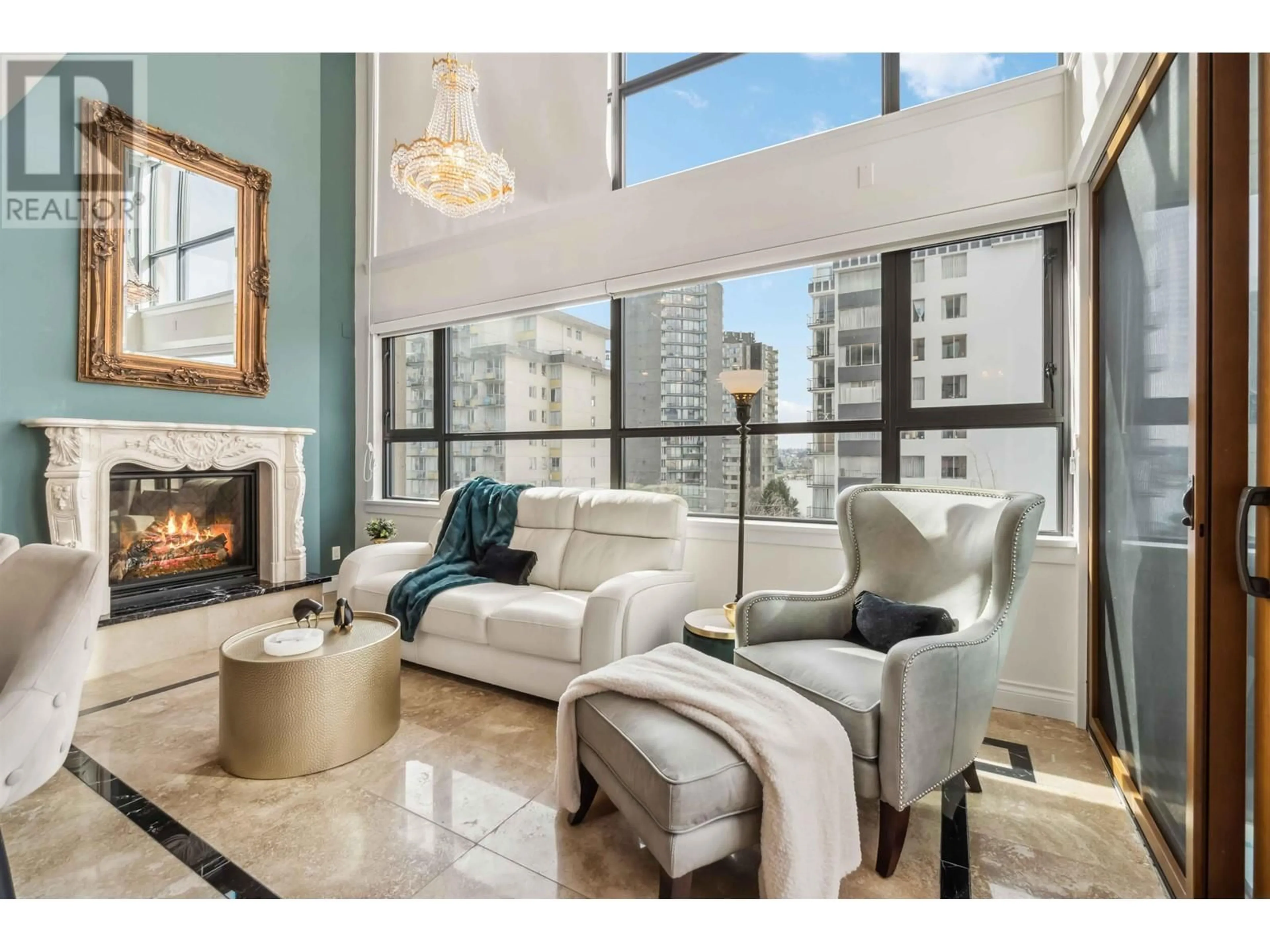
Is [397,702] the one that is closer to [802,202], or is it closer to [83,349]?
[83,349]

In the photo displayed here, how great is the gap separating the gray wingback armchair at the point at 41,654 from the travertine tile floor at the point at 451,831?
14.4 inches

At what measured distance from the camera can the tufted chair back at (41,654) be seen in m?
1.29

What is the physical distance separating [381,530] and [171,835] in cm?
247

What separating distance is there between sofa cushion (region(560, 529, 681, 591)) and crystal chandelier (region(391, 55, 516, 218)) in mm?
1781

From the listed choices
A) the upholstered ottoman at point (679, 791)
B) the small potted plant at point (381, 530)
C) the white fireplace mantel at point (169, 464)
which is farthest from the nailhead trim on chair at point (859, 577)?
the white fireplace mantel at point (169, 464)

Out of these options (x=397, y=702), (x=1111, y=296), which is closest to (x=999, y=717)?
(x=1111, y=296)

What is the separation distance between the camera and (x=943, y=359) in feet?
8.71

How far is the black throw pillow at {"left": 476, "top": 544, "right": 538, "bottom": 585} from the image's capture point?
3049 millimetres

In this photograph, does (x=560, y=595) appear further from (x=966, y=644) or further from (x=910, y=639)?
(x=966, y=644)

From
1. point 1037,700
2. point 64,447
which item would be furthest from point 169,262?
point 1037,700

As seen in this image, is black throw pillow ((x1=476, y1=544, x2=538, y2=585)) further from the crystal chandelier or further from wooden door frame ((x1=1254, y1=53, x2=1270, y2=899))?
wooden door frame ((x1=1254, y1=53, x2=1270, y2=899))
